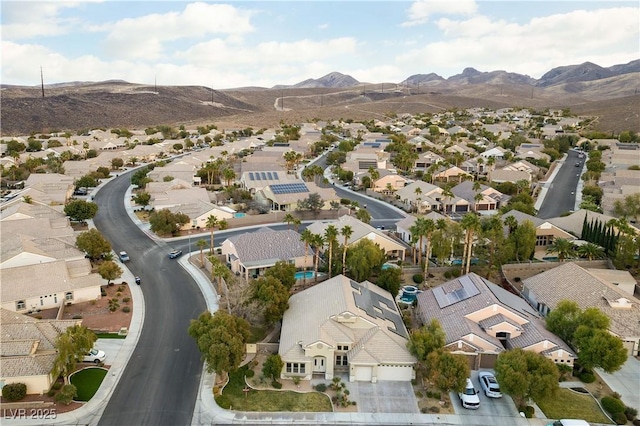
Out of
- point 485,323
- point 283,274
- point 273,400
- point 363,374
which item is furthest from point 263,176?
point 273,400

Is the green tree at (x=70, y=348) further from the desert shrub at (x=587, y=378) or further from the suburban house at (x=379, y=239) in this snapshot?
the desert shrub at (x=587, y=378)

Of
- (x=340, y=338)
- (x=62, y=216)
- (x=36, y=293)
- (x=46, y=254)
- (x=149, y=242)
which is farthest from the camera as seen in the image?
(x=62, y=216)

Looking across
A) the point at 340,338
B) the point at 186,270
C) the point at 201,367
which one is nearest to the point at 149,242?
the point at 186,270

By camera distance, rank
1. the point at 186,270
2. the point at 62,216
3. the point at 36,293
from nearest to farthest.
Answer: the point at 36,293 → the point at 186,270 → the point at 62,216

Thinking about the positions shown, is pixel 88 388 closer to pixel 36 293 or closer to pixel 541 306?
pixel 36 293

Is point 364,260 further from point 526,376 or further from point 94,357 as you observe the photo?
point 94,357

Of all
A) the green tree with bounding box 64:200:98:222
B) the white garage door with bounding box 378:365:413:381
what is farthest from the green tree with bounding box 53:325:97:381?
→ the green tree with bounding box 64:200:98:222

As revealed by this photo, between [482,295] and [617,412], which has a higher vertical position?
[482,295]
